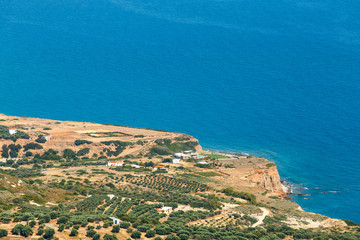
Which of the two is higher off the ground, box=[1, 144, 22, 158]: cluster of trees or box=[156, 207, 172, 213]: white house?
box=[1, 144, 22, 158]: cluster of trees

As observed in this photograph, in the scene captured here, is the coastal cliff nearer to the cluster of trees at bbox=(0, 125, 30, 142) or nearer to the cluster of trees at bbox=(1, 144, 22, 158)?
the cluster of trees at bbox=(1, 144, 22, 158)

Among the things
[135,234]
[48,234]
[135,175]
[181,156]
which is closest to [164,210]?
[135,234]

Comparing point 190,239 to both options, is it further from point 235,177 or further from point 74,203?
point 235,177

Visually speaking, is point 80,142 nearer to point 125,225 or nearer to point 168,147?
point 168,147

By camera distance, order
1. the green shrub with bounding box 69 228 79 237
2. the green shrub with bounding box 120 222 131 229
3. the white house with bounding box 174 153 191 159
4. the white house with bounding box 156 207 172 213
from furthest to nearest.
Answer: the white house with bounding box 174 153 191 159, the white house with bounding box 156 207 172 213, the green shrub with bounding box 120 222 131 229, the green shrub with bounding box 69 228 79 237

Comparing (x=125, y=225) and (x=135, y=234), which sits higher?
(x=125, y=225)

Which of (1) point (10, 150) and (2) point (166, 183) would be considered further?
(1) point (10, 150)

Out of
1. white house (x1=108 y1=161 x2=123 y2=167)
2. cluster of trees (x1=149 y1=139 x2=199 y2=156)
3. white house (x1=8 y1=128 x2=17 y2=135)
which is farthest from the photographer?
cluster of trees (x1=149 y1=139 x2=199 y2=156)

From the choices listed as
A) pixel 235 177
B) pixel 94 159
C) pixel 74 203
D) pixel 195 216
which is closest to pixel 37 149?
pixel 94 159

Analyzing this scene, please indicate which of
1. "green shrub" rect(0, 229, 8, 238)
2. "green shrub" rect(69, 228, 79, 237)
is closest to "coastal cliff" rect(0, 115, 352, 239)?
"green shrub" rect(69, 228, 79, 237)

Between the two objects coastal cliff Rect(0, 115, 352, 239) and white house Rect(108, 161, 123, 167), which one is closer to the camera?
Result: coastal cliff Rect(0, 115, 352, 239)

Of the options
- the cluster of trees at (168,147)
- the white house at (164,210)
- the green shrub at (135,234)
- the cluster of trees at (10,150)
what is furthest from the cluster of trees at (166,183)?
the green shrub at (135,234)
